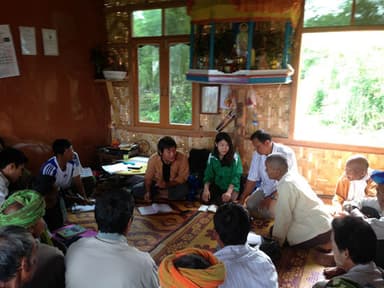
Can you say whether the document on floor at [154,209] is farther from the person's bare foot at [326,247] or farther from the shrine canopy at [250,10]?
the shrine canopy at [250,10]

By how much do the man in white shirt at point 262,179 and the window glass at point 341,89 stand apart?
0.96 m

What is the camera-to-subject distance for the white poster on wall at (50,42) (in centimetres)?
465

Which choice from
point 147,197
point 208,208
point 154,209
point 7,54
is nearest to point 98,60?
point 7,54

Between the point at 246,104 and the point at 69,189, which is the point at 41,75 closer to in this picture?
the point at 69,189

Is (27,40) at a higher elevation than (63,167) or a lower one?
higher

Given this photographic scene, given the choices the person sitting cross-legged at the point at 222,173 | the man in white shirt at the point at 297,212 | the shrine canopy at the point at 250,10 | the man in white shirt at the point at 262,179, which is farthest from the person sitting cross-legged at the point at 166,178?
the shrine canopy at the point at 250,10

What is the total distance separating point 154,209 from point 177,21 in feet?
8.97

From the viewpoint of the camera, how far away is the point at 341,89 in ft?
14.9

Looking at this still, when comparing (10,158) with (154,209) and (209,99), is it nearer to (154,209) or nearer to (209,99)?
(154,209)

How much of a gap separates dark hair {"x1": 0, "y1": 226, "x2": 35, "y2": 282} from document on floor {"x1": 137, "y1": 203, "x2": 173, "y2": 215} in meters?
2.54

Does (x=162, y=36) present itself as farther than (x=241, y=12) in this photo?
Yes

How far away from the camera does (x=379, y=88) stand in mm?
4309

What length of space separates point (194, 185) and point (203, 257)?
10.0ft

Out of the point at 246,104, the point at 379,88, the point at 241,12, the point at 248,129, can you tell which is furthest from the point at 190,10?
the point at 379,88
